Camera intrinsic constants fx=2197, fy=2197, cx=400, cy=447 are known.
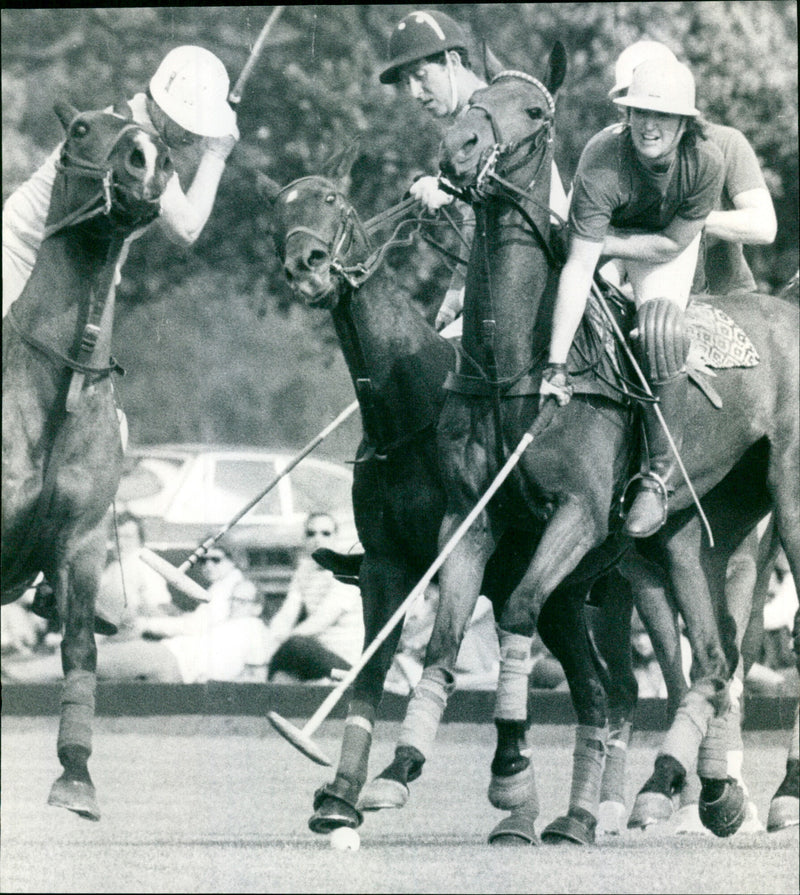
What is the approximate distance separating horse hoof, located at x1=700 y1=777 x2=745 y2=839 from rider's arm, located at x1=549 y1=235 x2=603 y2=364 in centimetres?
208

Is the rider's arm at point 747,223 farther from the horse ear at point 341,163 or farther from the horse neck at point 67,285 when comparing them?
the horse neck at point 67,285

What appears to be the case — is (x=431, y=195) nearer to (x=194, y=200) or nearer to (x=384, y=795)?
(x=194, y=200)

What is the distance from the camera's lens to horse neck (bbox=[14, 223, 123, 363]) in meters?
8.70

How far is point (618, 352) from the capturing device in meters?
8.88

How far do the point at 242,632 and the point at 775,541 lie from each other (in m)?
4.16

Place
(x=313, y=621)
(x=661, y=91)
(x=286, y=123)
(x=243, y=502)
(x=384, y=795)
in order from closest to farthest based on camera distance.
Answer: (x=384, y=795), (x=661, y=91), (x=313, y=621), (x=243, y=502), (x=286, y=123)

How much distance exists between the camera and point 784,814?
965 centimetres

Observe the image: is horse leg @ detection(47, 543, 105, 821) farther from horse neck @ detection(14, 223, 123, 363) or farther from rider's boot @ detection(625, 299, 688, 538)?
rider's boot @ detection(625, 299, 688, 538)

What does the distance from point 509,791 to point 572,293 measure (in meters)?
1.91

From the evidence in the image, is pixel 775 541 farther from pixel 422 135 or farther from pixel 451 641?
pixel 422 135

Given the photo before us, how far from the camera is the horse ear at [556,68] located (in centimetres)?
866

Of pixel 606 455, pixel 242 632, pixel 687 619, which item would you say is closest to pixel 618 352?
pixel 606 455

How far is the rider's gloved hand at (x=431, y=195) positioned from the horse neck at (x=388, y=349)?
358 mm

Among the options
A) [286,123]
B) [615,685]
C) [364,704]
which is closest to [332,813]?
[364,704]
